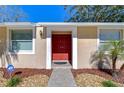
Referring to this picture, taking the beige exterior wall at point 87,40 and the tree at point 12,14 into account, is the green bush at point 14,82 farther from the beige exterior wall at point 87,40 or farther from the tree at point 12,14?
the tree at point 12,14

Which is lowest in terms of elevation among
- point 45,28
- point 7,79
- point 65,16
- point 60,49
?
point 7,79

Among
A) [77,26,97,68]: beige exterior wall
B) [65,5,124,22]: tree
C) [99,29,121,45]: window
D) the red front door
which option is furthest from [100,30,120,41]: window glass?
[65,5,124,22]: tree

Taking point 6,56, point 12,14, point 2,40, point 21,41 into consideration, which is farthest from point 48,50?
point 12,14

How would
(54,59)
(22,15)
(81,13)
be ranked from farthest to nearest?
1. (22,15)
2. (81,13)
3. (54,59)

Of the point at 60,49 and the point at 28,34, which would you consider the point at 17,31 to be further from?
the point at 60,49

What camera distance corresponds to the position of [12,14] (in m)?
39.2

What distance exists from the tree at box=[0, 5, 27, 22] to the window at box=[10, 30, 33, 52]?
724 inches

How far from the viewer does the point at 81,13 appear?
33594 mm

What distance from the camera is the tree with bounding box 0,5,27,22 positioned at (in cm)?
3701

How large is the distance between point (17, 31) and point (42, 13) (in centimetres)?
1852

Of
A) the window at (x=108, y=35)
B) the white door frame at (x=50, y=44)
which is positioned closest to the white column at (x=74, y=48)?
the white door frame at (x=50, y=44)

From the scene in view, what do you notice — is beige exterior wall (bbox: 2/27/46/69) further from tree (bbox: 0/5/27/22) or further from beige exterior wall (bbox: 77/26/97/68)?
tree (bbox: 0/5/27/22)

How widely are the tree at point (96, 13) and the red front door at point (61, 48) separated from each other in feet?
36.9
